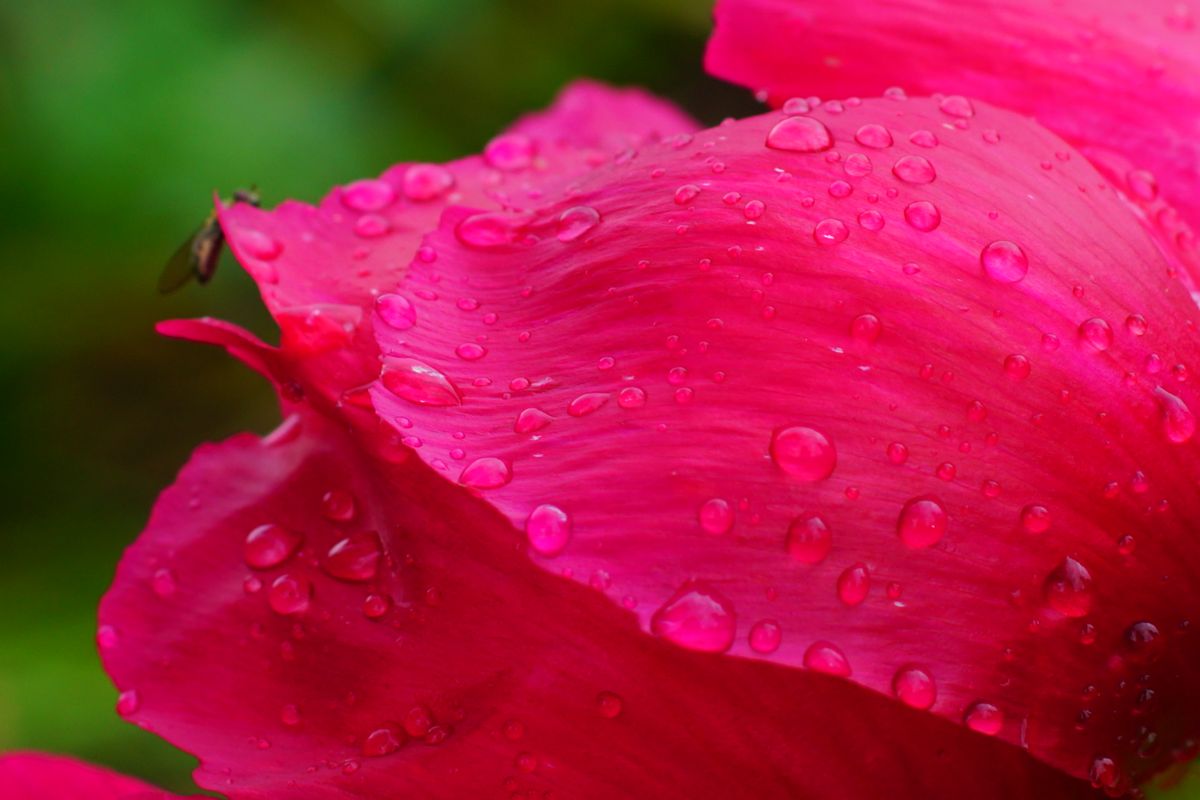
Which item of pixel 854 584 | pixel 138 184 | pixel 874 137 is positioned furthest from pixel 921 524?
pixel 138 184

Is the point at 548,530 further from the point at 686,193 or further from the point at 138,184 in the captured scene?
the point at 138,184

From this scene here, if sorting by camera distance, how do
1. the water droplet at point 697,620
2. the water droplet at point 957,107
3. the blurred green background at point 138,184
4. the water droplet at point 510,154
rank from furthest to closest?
the blurred green background at point 138,184 < the water droplet at point 510,154 < the water droplet at point 957,107 < the water droplet at point 697,620

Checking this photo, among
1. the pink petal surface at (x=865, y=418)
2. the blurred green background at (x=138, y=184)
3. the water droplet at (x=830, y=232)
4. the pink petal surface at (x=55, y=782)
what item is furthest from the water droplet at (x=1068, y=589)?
the blurred green background at (x=138, y=184)

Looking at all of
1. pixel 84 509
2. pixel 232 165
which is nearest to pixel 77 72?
pixel 232 165

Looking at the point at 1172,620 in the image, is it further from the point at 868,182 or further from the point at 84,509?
the point at 84,509

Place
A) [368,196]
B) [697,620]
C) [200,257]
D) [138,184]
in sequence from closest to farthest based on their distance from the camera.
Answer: [697,620] → [368,196] → [200,257] → [138,184]

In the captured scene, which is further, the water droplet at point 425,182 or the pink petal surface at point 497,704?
the water droplet at point 425,182

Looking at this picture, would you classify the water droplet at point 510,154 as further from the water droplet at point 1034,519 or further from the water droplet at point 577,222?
the water droplet at point 1034,519
